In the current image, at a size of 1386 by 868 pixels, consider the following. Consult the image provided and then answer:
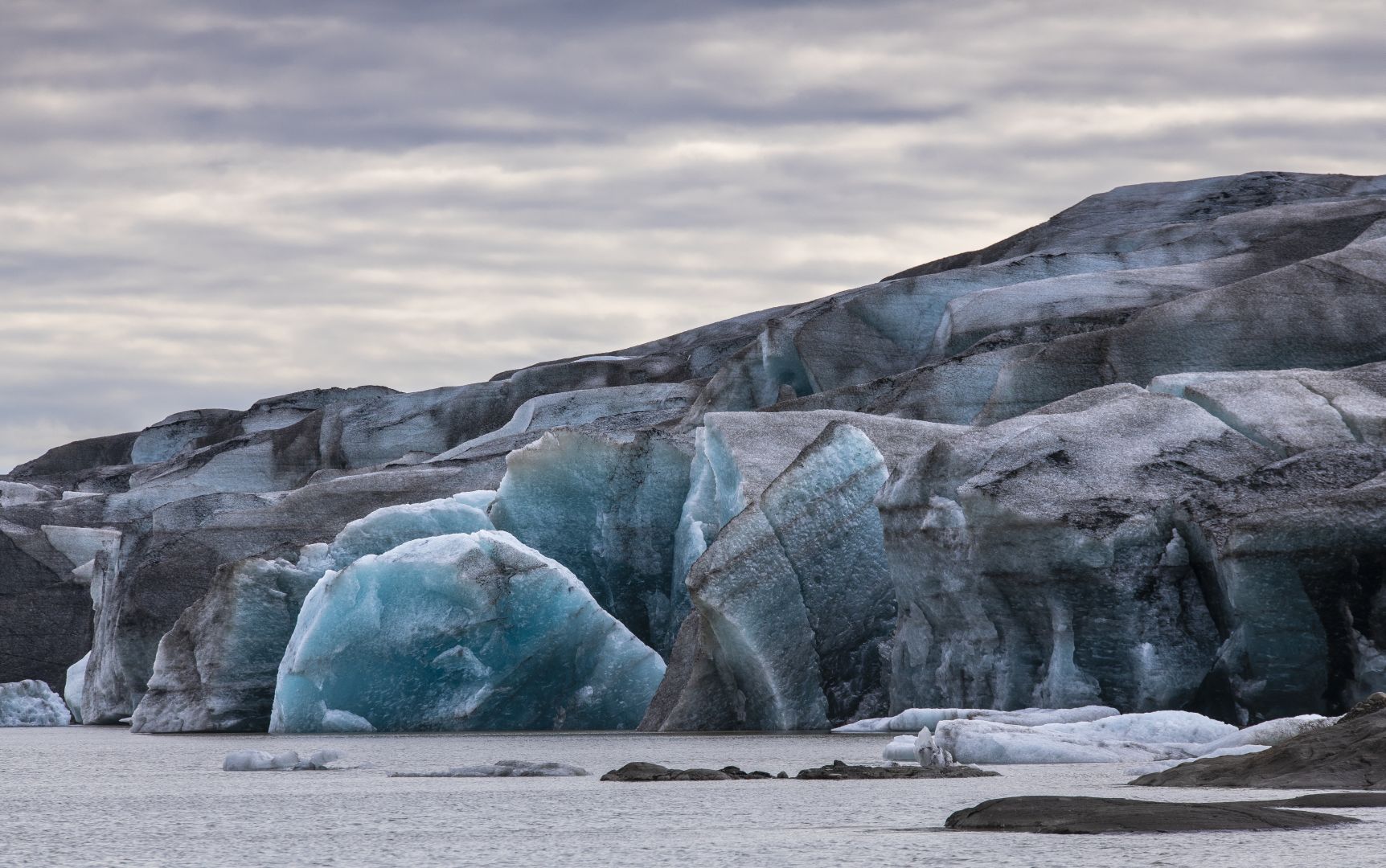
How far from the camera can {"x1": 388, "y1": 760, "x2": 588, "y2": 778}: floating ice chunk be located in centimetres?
1036

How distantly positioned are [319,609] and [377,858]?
12932 mm

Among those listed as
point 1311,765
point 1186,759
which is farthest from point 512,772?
Answer: point 1311,765

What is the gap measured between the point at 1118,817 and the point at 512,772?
194 inches

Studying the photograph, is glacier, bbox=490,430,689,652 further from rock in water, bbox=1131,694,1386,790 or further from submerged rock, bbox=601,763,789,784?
rock in water, bbox=1131,694,1386,790

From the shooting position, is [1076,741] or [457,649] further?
[457,649]

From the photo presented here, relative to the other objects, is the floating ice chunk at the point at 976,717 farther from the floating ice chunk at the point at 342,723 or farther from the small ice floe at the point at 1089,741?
the floating ice chunk at the point at 342,723

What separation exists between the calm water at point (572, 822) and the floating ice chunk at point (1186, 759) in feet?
0.53

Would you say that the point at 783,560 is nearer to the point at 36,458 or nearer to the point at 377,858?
the point at 377,858

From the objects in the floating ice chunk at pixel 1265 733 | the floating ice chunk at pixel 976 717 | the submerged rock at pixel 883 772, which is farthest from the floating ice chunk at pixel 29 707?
the floating ice chunk at pixel 1265 733

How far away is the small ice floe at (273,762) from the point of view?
466 inches

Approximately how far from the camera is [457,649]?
18.5 m

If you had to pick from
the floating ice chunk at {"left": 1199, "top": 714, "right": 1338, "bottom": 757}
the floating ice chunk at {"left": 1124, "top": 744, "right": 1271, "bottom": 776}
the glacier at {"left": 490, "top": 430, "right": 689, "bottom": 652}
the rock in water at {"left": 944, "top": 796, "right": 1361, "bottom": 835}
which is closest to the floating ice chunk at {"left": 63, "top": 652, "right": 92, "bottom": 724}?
the glacier at {"left": 490, "top": 430, "right": 689, "bottom": 652}

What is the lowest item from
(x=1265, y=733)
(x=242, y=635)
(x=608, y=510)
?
(x=1265, y=733)

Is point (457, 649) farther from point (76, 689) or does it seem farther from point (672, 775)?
point (76, 689)
